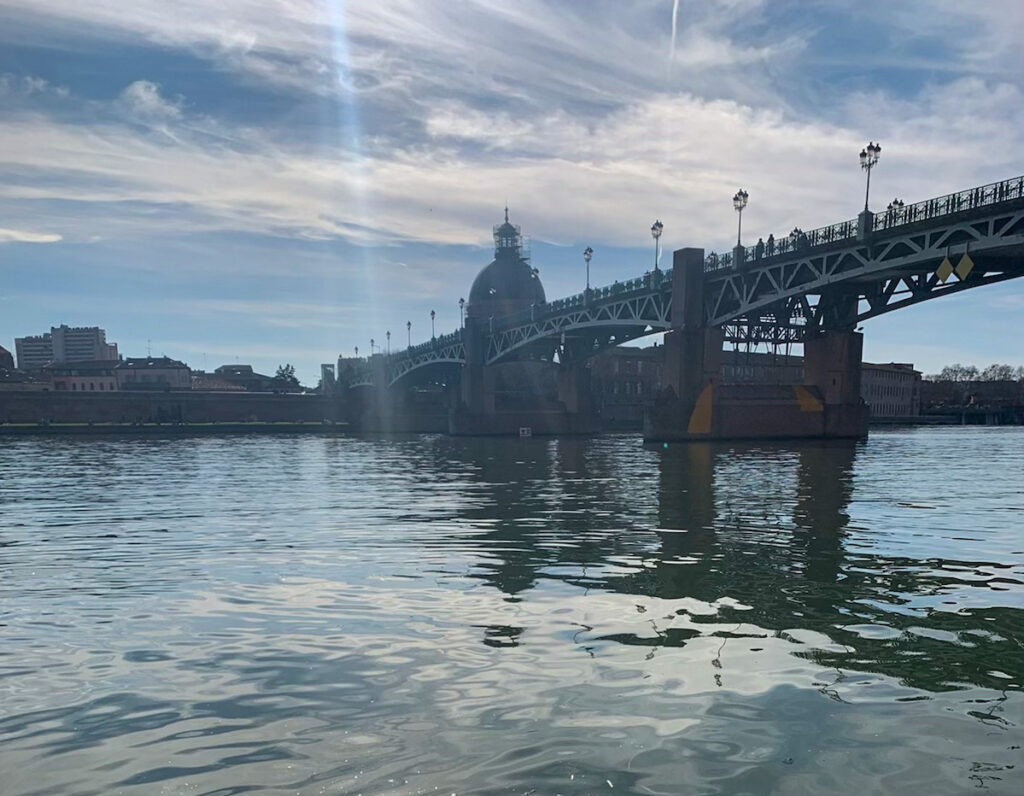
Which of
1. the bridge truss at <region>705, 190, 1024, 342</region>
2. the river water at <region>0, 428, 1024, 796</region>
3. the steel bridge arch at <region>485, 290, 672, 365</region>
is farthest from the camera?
the steel bridge arch at <region>485, 290, 672, 365</region>

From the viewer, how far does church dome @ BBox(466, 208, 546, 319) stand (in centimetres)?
13916

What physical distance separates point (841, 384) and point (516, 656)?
5348cm

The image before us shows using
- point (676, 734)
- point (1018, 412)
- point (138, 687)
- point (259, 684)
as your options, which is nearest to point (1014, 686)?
point (676, 734)

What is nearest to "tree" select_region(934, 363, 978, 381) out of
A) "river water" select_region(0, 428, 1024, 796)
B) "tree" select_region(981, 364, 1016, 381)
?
"tree" select_region(981, 364, 1016, 381)

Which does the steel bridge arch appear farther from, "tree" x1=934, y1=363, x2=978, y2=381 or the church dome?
"tree" x1=934, y1=363, x2=978, y2=381

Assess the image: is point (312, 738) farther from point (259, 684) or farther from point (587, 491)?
point (587, 491)

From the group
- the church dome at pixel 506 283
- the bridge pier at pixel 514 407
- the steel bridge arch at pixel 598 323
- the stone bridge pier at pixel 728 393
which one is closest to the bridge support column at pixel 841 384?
the stone bridge pier at pixel 728 393

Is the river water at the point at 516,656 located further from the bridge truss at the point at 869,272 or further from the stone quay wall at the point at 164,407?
the stone quay wall at the point at 164,407

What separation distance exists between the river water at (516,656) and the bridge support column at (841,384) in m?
39.3

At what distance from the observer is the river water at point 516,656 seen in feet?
15.8

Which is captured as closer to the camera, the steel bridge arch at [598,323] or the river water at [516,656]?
the river water at [516,656]

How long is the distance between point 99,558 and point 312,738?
30.8ft

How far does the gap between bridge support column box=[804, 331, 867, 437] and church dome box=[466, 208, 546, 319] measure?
279 ft

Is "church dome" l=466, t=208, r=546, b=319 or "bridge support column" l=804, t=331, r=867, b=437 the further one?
"church dome" l=466, t=208, r=546, b=319
